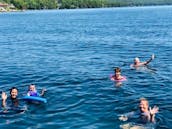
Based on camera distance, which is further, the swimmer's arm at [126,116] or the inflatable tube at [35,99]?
the inflatable tube at [35,99]

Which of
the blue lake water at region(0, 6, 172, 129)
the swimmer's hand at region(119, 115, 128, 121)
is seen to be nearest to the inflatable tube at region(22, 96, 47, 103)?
the blue lake water at region(0, 6, 172, 129)

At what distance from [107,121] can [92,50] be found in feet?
91.7

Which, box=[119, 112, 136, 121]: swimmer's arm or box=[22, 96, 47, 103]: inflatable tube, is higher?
box=[22, 96, 47, 103]: inflatable tube

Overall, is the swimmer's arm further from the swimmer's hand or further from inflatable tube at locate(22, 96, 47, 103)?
inflatable tube at locate(22, 96, 47, 103)

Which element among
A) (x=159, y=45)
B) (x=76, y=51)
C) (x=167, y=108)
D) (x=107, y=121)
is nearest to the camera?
(x=107, y=121)

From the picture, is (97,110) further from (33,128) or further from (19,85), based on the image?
(19,85)

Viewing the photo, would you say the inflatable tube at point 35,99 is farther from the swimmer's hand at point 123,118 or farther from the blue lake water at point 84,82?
the swimmer's hand at point 123,118

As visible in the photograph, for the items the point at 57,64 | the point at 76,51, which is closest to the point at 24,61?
the point at 57,64

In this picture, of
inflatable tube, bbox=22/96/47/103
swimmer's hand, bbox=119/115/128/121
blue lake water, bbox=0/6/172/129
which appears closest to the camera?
swimmer's hand, bbox=119/115/128/121

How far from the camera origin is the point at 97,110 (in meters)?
24.8

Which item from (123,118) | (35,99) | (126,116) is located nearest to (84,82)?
(35,99)

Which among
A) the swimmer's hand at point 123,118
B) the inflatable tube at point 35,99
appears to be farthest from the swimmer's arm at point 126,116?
the inflatable tube at point 35,99

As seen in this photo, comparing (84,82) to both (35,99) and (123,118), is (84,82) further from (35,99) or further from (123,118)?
(123,118)

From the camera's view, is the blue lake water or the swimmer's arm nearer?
the swimmer's arm
